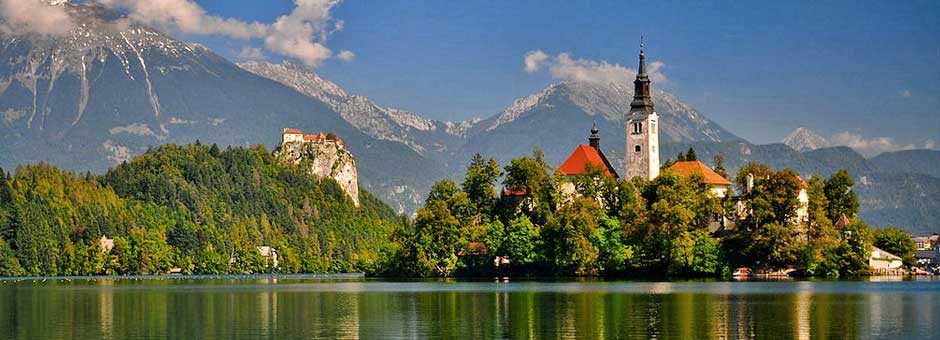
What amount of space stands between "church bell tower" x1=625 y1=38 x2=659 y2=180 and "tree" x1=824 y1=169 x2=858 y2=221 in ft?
68.1

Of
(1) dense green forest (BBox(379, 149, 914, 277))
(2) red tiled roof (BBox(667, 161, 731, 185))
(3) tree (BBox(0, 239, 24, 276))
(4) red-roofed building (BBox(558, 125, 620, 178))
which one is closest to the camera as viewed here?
(1) dense green forest (BBox(379, 149, 914, 277))

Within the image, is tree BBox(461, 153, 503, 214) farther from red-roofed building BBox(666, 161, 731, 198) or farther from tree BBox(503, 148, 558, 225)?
red-roofed building BBox(666, 161, 731, 198)

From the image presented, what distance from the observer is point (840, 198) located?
5320 inches

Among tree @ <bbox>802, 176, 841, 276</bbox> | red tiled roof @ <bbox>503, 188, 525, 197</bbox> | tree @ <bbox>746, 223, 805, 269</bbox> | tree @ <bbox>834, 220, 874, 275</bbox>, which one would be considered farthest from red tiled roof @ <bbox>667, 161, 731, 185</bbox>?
tree @ <bbox>834, 220, 874, 275</bbox>

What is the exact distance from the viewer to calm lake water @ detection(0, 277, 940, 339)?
55.5m

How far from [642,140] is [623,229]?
26.3 meters

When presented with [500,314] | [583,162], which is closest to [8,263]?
[583,162]

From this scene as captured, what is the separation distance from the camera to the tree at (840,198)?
5281 inches

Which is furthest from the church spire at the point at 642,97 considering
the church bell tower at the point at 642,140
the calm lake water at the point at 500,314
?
the calm lake water at the point at 500,314

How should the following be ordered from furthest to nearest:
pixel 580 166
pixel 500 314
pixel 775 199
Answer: pixel 580 166
pixel 775 199
pixel 500 314

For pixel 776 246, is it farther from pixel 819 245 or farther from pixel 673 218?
pixel 673 218

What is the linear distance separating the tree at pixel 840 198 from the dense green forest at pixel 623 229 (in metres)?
0.10

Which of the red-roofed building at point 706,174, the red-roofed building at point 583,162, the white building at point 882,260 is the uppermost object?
the red-roofed building at point 583,162

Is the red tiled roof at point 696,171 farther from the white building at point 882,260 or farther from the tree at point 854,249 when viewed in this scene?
the tree at point 854,249
